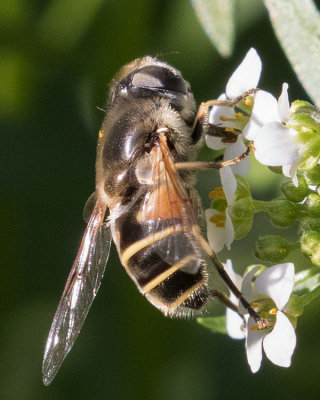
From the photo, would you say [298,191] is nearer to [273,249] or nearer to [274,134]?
[273,249]

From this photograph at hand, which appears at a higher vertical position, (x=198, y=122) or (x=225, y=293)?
(x=198, y=122)

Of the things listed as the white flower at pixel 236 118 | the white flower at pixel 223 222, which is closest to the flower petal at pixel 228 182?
the white flower at pixel 223 222

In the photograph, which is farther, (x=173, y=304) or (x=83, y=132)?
(x=83, y=132)

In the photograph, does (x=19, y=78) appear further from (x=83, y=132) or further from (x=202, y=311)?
(x=202, y=311)

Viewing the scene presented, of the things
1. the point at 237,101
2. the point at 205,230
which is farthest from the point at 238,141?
the point at 205,230

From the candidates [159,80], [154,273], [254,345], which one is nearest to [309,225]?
[254,345]

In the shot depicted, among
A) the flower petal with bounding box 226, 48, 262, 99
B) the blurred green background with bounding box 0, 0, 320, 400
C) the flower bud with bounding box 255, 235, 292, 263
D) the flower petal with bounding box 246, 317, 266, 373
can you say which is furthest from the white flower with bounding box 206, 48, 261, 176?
the blurred green background with bounding box 0, 0, 320, 400
